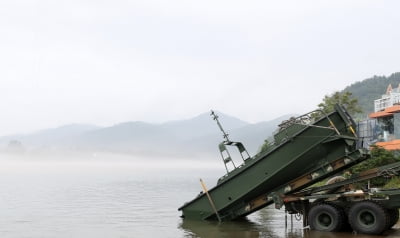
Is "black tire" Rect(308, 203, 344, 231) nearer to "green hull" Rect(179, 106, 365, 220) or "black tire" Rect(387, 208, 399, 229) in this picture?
"green hull" Rect(179, 106, 365, 220)

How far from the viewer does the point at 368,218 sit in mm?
15469

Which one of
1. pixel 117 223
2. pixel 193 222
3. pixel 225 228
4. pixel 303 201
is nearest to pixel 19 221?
pixel 117 223

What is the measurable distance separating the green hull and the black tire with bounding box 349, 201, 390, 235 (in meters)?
1.83

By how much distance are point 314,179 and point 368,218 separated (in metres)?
2.40

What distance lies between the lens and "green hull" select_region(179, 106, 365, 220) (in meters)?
16.8

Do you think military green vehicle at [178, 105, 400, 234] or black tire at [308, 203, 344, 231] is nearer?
military green vehicle at [178, 105, 400, 234]

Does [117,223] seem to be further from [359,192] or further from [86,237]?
[359,192]

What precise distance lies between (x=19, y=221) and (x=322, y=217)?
42.4 ft

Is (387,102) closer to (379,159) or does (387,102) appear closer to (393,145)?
(393,145)

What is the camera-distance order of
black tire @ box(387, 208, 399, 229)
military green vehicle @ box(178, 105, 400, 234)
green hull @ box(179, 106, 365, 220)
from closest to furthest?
1. black tire @ box(387, 208, 399, 229)
2. military green vehicle @ box(178, 105, 400, 234)
3. green hull @ box(179, 106, 365, 220)

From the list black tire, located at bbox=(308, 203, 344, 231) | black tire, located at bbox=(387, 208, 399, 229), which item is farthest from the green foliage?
black tire, located at bbox=(308, 203, 344, 231)

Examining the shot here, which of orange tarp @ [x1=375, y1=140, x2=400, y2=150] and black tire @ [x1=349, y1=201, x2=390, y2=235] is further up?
orange tarp @ [x1=375, y1=140, x2=400, y2=150]

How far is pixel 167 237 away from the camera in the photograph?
16.9 meters

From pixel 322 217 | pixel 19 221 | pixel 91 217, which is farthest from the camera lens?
pixel 91 217
